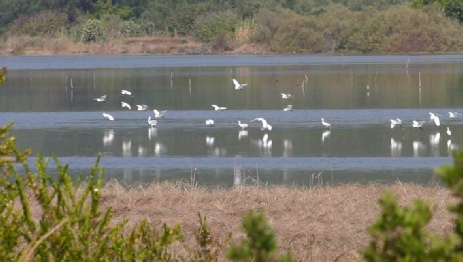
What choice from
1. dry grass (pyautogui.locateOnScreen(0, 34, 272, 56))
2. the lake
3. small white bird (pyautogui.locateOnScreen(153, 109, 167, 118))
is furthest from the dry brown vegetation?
small white bird (pyautogui.locateOnScreen(153, 109, 167, 118))

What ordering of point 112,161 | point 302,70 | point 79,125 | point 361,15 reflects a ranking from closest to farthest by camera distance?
1. point 112,161
2. point 79,125
3. point 302,70
4. point 361,15

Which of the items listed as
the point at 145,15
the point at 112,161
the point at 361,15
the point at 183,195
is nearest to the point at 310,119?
the point at 112,161

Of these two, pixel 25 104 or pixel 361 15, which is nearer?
pixel 25 104

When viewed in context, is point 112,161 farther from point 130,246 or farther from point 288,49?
point 288,49

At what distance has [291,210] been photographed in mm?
10930

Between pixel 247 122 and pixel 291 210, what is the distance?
1293 centimetres

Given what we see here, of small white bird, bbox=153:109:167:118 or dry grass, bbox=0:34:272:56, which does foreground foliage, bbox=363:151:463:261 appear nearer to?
small white bird, bbox=153:109:167:118

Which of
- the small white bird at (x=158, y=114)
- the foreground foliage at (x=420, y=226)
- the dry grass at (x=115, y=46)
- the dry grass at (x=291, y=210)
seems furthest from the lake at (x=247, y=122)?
the dry grass at (x=115, y=46)

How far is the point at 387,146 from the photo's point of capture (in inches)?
773

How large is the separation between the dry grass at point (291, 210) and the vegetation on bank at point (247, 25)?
48087 millimetres

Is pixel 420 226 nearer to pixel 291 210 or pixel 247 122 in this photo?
pixel 291 210

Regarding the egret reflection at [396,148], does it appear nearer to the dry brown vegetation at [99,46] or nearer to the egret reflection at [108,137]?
the egret reflection at [108,137]

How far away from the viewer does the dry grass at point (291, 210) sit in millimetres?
9625

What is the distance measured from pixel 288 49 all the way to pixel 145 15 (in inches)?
496
